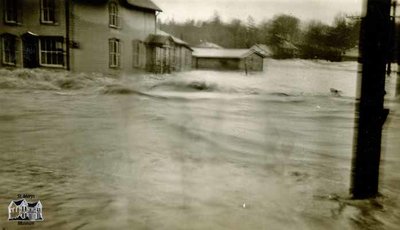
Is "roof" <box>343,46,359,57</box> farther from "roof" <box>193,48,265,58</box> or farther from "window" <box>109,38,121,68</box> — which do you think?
"window" <box>109,38,121,68</box>

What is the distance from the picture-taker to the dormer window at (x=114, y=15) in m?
3.02

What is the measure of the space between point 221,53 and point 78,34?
116 cm

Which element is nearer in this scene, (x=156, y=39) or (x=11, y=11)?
(x=11, y=11)

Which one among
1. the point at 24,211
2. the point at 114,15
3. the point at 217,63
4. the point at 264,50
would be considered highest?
the point at 114,15

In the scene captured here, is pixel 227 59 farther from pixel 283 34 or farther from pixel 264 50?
pixel 283 34

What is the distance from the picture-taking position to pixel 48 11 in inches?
116

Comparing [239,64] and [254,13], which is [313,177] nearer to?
[239,64]

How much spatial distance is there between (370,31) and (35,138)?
9.31 ft

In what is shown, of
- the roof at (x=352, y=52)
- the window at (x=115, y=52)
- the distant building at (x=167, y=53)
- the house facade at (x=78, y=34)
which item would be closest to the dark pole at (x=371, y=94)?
the roof at (x=352, y=52)

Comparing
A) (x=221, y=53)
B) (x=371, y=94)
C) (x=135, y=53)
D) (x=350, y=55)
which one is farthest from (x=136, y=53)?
(x=371, y=94)

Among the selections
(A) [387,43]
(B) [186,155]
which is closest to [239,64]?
(B) [186,155]

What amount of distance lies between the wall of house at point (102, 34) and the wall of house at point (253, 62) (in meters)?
0.79

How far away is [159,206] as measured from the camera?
296cm

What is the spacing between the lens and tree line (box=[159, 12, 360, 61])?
2.98 meters
